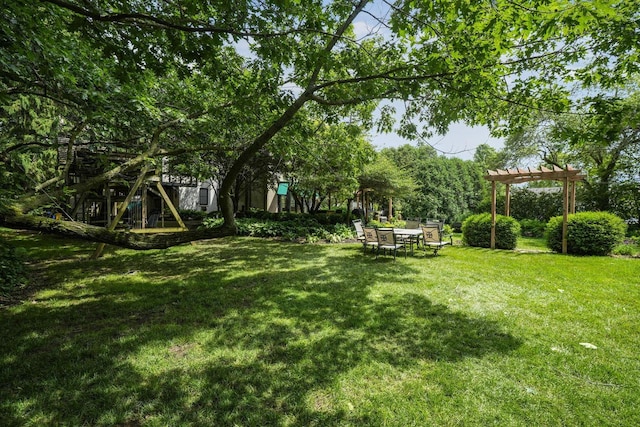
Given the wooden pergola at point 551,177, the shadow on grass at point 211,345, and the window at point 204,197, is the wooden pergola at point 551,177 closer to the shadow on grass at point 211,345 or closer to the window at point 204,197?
the shadow on grass at point 211,345

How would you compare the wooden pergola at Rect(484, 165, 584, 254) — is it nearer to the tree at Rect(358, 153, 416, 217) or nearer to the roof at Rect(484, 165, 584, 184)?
the roof at Rect(484, 165, 584, 184)

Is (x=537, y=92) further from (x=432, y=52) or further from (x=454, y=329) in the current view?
(x=454, y=329)

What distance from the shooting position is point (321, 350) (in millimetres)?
3473

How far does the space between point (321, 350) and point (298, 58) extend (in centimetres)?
412

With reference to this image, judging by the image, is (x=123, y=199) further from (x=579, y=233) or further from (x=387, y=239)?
(x=579, y=233)

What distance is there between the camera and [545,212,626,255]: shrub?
925 cm

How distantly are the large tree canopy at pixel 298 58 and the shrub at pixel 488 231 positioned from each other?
22.3 feet

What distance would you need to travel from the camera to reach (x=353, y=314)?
15.1 feet

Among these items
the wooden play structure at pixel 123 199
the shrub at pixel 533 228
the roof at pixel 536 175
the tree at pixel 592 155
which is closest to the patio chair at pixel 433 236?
the roof at pixel 536 175

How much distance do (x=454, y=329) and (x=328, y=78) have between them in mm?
4844

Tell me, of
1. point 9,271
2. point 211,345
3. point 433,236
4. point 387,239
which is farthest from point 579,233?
point 9,271

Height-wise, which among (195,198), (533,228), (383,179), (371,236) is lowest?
(533,228)

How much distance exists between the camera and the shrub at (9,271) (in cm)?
554

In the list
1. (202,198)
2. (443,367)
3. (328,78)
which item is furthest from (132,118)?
(202,198)
